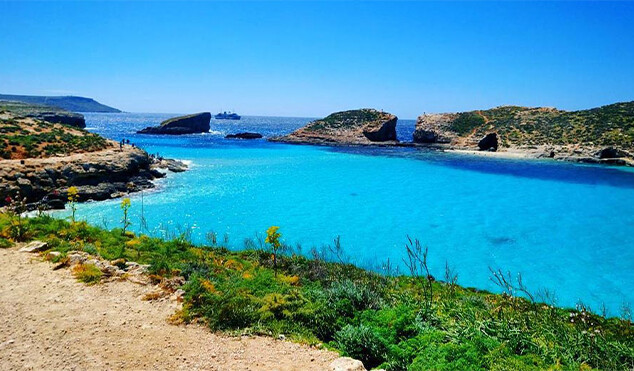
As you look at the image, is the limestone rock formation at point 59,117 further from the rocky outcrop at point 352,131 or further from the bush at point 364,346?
the bush at point 364,346

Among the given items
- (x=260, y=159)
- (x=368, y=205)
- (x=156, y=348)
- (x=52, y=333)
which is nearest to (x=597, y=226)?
(x=368, y=205)

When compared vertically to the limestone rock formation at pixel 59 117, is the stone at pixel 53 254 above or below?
below

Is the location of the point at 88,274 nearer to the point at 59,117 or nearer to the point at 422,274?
the point at 422,274

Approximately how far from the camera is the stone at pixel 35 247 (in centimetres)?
1025

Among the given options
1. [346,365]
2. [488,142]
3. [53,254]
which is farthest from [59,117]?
[346,365]

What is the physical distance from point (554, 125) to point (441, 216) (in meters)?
67.7

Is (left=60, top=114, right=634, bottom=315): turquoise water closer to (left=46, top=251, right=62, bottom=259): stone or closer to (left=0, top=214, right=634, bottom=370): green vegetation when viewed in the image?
(left=0, top=214, right=634, bottom=370): green vegetation

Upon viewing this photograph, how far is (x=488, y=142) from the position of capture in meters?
73.6

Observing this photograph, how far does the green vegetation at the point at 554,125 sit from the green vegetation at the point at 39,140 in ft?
242

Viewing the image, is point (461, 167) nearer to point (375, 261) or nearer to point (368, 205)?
point (368, 205)

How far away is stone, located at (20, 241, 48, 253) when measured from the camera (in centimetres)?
1025

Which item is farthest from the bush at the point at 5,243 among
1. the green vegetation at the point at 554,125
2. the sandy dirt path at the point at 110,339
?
the green vegetation at the point at 554,125

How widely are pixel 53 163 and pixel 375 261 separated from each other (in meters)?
26.2

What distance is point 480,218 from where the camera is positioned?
24.6 meters
